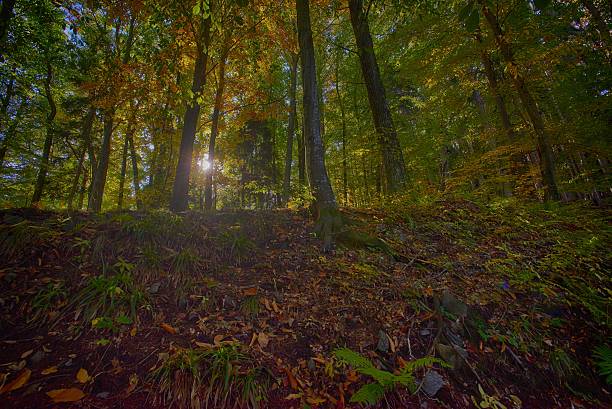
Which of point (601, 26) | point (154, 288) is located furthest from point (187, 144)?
point (601, 26)

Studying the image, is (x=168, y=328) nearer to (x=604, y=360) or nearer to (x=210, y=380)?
(x=210, y=380)

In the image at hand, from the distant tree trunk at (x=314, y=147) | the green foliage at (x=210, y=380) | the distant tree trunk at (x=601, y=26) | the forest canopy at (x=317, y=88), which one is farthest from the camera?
the distant tree trunk at (x=601, y=26)

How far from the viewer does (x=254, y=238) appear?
14.7ft

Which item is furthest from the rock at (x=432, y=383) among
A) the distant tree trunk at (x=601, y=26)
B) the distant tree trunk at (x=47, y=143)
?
the distant tree trunk at (x=47, y=143)

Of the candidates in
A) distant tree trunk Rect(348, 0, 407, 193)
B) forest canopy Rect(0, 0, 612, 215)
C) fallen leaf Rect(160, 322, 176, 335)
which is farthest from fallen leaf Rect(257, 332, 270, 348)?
distant tree trunk Rect(348, 0, 407, 193)

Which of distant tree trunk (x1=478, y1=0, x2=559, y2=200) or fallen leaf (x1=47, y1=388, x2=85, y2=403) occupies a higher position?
distant tree trunk (x1=478, y1=0, x2=559, y2=200)

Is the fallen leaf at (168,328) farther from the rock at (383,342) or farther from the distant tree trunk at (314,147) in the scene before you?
the distant tree trunk at (314,147)

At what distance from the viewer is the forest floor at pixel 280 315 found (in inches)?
88.6

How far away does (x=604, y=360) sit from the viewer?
282 cm

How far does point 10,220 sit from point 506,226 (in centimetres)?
766

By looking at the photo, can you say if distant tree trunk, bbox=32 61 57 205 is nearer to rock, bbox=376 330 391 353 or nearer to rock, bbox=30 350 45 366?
rock, bbox=30 350 45 366

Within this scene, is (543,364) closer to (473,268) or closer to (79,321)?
(473,268)

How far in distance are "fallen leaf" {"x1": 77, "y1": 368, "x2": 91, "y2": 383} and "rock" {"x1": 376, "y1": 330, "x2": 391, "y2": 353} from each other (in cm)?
256

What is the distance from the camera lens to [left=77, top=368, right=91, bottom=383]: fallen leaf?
213cm
